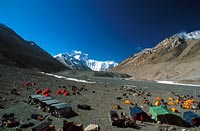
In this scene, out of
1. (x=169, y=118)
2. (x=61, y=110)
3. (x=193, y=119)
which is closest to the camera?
(x=193, y=119)

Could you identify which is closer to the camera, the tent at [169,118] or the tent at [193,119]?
the tent at [193,119]

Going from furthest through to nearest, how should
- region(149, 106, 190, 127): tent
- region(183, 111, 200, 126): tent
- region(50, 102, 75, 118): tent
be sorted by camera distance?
region(50, 102, 75, 118): tent < region(149, 106, 190, 127): tent < region(183, 111, 200, 126): tent

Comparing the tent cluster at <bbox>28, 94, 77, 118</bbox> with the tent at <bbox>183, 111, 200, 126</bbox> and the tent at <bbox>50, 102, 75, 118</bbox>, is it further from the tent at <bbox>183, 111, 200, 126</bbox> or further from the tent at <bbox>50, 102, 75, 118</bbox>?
the tent at <bbox>183, 111, 200, 126</bbox>

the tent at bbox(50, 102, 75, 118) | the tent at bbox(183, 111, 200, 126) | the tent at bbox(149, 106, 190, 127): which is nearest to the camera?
the tent at bbox(183, 111, 200, 126)

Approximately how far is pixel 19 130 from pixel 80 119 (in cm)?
699

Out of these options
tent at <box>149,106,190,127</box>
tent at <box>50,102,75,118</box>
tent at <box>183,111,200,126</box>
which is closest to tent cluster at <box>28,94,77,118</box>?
tent at <box>50,102,75,118</box>

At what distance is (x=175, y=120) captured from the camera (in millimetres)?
23750

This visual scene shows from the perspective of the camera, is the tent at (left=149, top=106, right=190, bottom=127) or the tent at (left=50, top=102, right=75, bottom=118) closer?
the tent at (left=149, top=106, right=190, bottom=127)

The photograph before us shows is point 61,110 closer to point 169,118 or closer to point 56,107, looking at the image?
point 56,107

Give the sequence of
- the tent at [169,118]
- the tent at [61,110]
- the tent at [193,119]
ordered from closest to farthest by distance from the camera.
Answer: the tent at [193,119], the tent at [169,118], the tent at [61,110]

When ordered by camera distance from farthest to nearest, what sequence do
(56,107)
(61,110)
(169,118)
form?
(56,107) < (61,110) < (169,118)

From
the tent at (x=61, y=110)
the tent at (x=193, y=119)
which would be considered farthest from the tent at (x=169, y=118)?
the tent at (x=61, y=110)

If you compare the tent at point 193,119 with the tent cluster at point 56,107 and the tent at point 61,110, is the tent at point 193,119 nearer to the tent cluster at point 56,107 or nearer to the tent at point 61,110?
the tent cluster at point 56,107

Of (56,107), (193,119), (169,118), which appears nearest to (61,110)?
(56,107)
